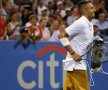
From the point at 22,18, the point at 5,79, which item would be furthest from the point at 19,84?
the point at 22,18

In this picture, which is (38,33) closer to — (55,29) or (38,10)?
(55,29)

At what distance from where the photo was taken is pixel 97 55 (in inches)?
341

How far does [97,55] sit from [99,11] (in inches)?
275

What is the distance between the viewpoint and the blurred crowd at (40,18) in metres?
13.2

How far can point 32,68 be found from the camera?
39.0 ft

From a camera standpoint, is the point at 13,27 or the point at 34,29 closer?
the point at 34,29

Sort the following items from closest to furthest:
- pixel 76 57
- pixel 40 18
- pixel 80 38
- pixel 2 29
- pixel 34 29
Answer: pixel 76 57 < pixel 80 38 < pixel 2 29 < pixel 34 29 < pixel 40 18

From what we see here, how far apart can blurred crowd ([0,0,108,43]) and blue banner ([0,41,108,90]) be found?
12.8 inches

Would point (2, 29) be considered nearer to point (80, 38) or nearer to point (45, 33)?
point (45, 33)

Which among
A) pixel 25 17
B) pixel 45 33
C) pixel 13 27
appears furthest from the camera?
pixel 25 17

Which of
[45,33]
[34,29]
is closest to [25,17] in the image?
[45,33]

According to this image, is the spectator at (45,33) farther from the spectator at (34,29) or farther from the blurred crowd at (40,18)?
the spectator at (34,29)

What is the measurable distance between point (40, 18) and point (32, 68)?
384 centimetres

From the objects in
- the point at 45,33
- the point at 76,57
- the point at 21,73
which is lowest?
the point at 21,73
